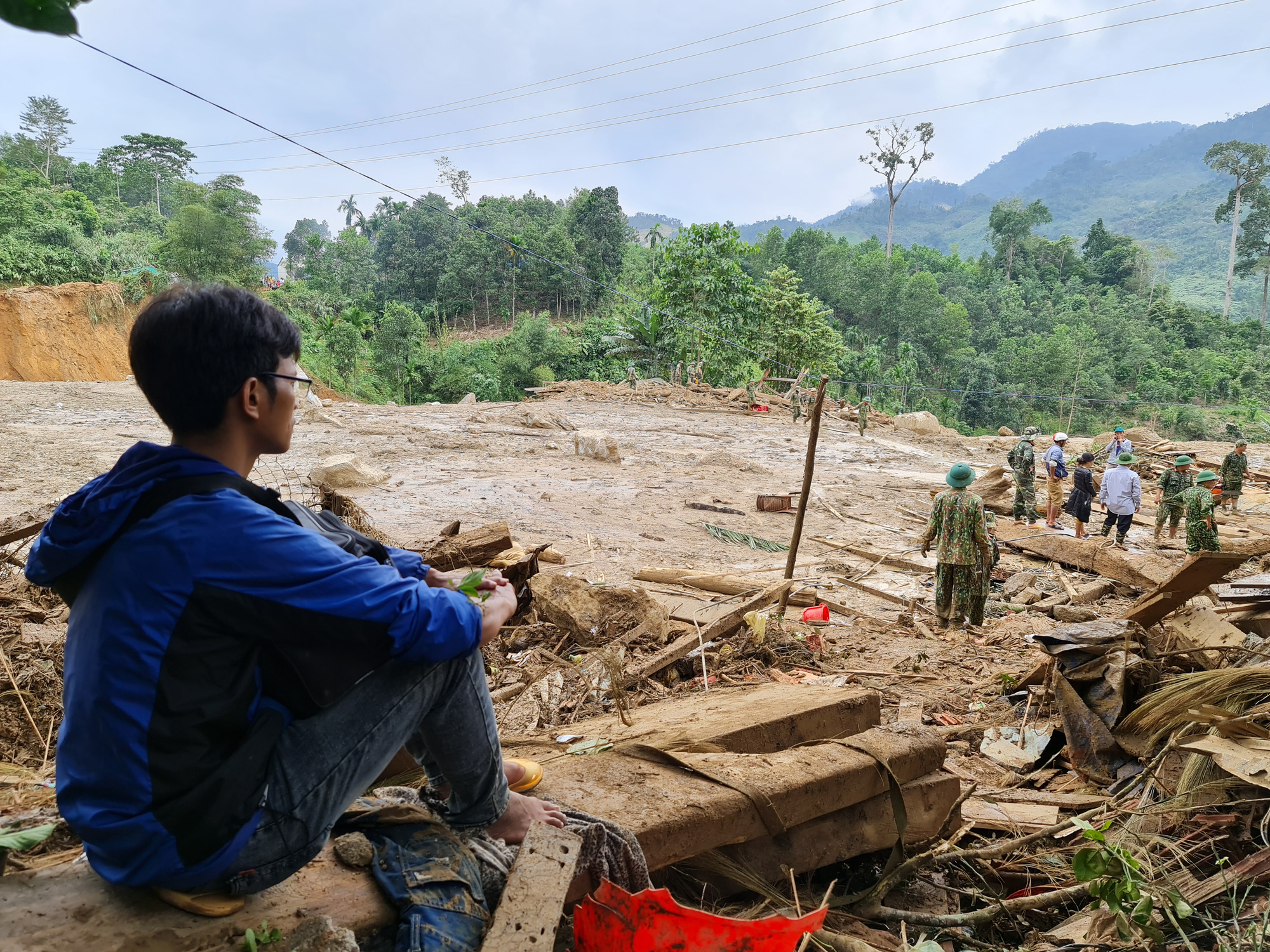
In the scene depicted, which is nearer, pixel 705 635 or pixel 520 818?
pixel 520 818

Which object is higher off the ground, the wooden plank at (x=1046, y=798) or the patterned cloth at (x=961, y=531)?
the patterned cloth at (x=961, y=531)

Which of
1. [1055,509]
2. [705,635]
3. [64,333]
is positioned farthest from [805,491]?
[64,333]

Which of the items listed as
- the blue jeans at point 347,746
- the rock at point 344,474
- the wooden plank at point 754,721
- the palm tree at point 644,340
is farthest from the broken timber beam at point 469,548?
the palm tree at point 644,340

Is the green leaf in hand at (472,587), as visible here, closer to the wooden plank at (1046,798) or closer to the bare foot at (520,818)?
the bare foot at (520,818)

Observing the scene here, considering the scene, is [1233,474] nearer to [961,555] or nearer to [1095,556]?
[1095,556]

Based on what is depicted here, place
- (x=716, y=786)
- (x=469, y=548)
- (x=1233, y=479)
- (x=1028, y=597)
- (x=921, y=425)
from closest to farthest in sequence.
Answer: (x=716, y=786) < (x=469, y=548) < (x=1028, y=597) < (x=1233, y=479) < (x=921, y=425)

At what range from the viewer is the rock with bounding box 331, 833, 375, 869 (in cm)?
189

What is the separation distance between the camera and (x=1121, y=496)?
11250mm

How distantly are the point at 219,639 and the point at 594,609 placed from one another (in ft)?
13.5

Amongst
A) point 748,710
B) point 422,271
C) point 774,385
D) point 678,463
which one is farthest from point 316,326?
point 748,710

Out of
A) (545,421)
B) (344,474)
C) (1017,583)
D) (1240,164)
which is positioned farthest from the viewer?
(1240,164)

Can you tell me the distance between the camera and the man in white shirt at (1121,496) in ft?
36.8

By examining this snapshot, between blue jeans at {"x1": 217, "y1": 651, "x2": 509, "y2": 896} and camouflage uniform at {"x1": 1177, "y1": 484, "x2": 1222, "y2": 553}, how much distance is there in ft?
34.4

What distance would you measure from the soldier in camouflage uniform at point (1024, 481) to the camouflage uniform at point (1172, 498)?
180 centimetres
